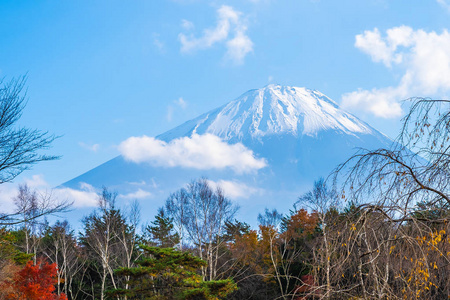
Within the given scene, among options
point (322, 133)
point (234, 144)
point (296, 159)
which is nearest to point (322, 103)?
point (322, 133)

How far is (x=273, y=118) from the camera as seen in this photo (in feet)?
474

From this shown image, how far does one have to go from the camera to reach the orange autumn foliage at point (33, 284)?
16.3 m

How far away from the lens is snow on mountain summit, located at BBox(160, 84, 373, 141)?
135 m

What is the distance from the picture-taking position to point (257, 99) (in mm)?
153250

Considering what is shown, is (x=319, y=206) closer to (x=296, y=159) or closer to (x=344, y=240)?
(x=344, y=240)

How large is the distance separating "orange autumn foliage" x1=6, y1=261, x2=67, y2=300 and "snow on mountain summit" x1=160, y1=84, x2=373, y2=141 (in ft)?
358

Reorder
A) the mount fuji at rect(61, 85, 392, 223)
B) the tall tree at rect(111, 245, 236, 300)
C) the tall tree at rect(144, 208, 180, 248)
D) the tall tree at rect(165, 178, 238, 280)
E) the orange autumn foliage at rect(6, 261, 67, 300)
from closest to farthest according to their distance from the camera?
the tall tree at rect(111, 245, 236, 300) → the orange autumn foliage at rect(6, 261, 67, 300) → the tall tree at rect(165, 178, 238, 280) → the tall tree at rect(144, 208, 180, 248) → the mount fuji at rect(61, 85, 392, 223)

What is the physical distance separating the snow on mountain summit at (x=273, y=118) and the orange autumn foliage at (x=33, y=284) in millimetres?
109201

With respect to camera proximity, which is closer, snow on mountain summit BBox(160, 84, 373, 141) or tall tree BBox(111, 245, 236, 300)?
tall tree BBox(111, 245, 236, 300)

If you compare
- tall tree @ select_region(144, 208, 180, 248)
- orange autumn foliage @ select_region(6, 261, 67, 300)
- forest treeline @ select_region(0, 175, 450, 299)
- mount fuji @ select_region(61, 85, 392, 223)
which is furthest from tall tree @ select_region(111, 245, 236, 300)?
mount fuji @ select_region(61, 85, 392, 223)

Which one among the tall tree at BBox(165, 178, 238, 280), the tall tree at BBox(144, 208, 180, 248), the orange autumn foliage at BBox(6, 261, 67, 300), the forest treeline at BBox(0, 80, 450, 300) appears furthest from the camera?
the tall tree at BBox(144, 208, 180, 248)

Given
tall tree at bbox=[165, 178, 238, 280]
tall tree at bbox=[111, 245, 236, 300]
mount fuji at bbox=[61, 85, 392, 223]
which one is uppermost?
mount fuji at bbox=[61, 85, 392, 223]

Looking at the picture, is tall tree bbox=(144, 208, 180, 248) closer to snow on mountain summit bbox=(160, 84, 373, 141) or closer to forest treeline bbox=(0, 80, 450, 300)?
forest treeline bbox=(0, 80, 450, 300)

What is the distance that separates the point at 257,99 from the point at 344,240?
494 feet
